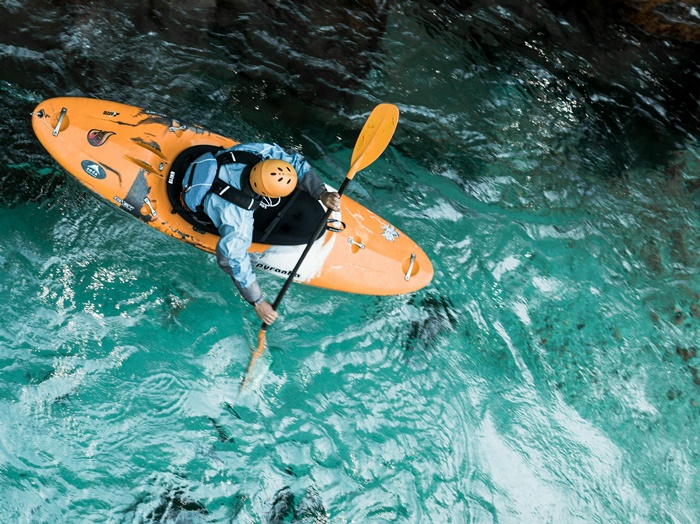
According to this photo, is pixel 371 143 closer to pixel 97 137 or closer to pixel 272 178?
pixel 272 178

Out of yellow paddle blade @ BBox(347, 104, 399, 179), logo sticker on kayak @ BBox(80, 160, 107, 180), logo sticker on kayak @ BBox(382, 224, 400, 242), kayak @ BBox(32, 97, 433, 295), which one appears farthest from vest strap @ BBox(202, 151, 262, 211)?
logo sticker on kayak @ BBox(382, 224, 400, 242)

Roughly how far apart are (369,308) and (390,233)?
68 centimetres

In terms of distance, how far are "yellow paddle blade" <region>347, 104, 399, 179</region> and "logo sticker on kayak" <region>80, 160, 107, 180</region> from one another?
6.19ft

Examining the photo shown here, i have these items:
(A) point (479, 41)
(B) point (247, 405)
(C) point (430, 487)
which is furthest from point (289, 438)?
(A) point (479, 41)

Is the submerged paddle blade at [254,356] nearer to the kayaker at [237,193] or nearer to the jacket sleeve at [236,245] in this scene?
the kayaker at [237,193]

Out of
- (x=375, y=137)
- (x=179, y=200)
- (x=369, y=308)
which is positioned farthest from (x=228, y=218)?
(x=369, y=308)

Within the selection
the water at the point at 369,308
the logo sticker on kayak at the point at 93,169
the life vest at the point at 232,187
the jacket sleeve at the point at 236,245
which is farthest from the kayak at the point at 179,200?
the water at the point at 369,308

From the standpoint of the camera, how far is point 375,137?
4.70 metres

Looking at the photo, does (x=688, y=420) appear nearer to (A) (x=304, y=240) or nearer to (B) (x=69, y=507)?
(A) (x=304, y=240)

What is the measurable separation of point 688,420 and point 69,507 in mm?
5256

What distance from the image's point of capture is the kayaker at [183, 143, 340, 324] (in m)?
3.98

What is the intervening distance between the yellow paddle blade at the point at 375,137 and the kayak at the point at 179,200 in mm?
438

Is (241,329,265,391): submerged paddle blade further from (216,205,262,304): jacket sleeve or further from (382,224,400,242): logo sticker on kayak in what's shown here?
(382,224,400,242): logo sticker on kayak

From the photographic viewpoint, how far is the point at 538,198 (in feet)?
20.4
